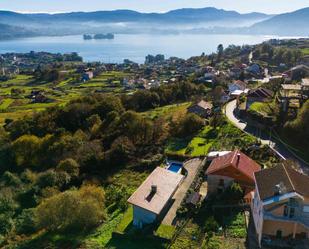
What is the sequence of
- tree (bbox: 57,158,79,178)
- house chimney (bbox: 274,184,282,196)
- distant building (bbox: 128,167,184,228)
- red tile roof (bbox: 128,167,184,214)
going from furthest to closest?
tree (bbox: 57,158,79,178), red tile roof (bbox: 128,167,184,214), distant building (bbox: 128,167,184,228), house chimney (bbox: 274,184,282,196)

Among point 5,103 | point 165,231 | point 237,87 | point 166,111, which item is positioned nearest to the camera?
point 165,231

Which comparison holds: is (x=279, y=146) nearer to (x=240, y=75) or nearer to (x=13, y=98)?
(x=240, y=75)

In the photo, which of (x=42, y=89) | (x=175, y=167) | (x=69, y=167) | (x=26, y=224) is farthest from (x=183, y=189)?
(x=42, y=89)

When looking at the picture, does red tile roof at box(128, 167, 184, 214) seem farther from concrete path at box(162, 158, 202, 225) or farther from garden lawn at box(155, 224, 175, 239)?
garden lawn at box(155, 224, 175, 239)

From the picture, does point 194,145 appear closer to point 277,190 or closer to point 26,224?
point 277,190

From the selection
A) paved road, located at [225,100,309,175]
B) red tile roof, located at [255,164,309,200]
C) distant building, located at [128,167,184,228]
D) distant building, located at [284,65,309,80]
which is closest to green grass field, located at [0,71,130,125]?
paved road, located at [225,100,309,175]

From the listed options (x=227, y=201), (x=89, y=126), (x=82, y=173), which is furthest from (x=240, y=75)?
(x=227, y=201)

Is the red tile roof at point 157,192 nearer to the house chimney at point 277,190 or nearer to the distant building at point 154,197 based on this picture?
the distant building at point 154,197

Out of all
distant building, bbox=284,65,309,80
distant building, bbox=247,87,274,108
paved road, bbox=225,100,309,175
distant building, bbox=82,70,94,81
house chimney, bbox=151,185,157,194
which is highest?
distant building, bbox=284,65,309,80
